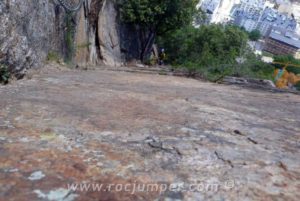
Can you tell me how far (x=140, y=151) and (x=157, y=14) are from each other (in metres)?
16.4

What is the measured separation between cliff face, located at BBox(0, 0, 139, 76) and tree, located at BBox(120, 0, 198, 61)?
0.69 meters

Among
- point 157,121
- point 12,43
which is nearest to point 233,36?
point 12,43

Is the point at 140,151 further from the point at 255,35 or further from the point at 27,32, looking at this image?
the point at 255,35

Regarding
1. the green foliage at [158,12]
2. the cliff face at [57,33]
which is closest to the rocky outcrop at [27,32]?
the cliff face at [57,33]

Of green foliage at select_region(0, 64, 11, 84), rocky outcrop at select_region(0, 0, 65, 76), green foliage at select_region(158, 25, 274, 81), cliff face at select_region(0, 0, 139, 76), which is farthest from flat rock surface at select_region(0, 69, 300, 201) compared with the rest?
green foliage at select_region(158, 25, 274, 81)

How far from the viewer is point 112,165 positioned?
217 centimetres

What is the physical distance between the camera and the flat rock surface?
1.91m

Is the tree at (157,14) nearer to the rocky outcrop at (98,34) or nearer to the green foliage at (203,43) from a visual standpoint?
the rocky outcrop at (98,34)

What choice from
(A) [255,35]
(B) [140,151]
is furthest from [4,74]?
(A) [255,35]

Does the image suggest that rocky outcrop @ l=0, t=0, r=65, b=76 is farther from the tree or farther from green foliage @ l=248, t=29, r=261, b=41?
green foliage @ l=248, t=29, r=261, b=41

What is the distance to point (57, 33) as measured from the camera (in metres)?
8.81

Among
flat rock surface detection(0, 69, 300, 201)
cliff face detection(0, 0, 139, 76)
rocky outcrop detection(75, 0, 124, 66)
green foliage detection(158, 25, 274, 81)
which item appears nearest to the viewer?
flat rock surface detection(0, 69, 300, 201)

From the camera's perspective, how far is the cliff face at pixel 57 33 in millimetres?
5594

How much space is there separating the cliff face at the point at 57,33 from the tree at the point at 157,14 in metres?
0.69
